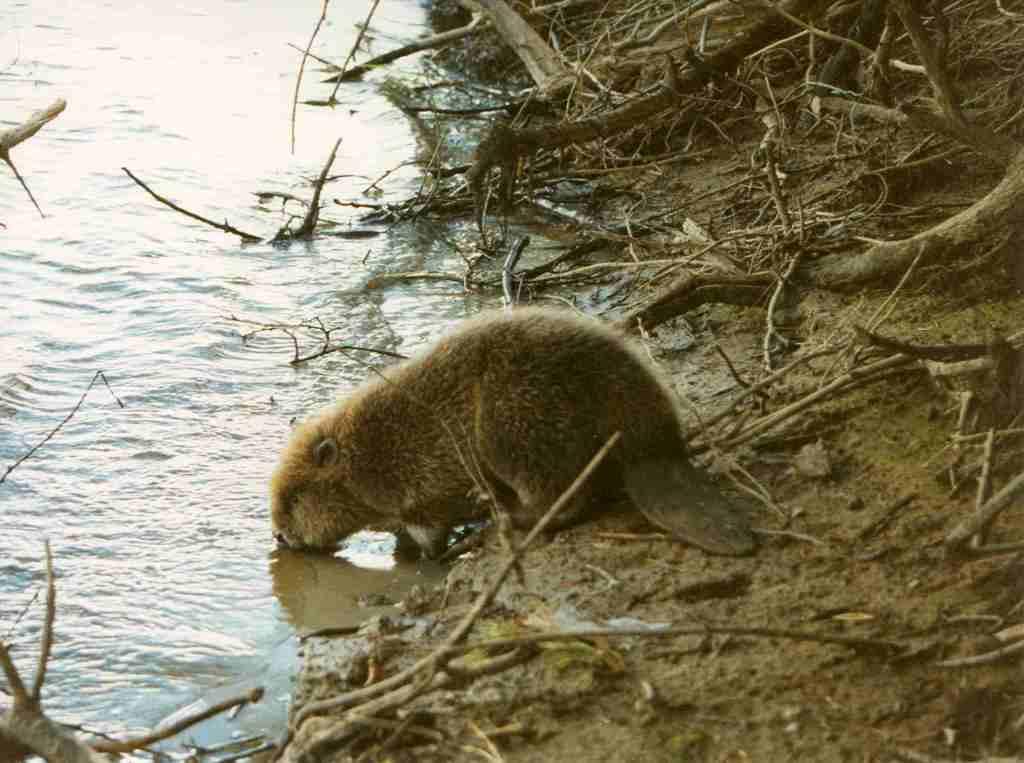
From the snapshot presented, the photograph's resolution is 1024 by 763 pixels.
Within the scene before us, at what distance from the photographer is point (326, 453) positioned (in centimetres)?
472

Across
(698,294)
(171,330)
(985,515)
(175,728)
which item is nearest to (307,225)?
(171,330)

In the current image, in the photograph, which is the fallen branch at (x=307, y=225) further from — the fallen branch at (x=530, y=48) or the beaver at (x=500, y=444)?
the beaver at (x=500, y=444)

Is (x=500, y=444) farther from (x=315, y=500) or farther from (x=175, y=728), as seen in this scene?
(x=175, y=728)

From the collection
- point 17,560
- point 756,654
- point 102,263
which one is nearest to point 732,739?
point 756,654

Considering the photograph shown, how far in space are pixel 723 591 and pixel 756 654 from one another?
0.38 m

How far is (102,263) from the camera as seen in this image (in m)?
7.07

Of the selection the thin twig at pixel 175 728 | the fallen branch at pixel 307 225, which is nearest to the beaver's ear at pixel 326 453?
the thin twig at pixel 175 728

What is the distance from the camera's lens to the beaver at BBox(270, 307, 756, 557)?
4105 mm

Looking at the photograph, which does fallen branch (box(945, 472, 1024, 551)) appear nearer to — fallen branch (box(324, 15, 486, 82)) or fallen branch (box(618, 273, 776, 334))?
fallen branch (box(618, 273, 776, 334))

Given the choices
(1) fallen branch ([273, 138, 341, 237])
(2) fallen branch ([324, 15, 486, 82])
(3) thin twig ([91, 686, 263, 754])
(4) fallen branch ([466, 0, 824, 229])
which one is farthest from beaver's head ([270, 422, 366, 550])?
(2) fallen branch ([324, 15, 486, 82])

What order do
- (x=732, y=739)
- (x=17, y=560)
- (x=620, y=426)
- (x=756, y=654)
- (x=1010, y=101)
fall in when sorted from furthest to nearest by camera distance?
(x=1010, y=101) < (x=17, y=560) < (x=620, y=426) < (x=756, y=654) < (x=732, y=739)

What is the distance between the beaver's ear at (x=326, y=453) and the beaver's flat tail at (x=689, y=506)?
1.12m

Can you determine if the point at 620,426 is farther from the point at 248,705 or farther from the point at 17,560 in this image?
the point at 17,560

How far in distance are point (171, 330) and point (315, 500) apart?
6.69ft
